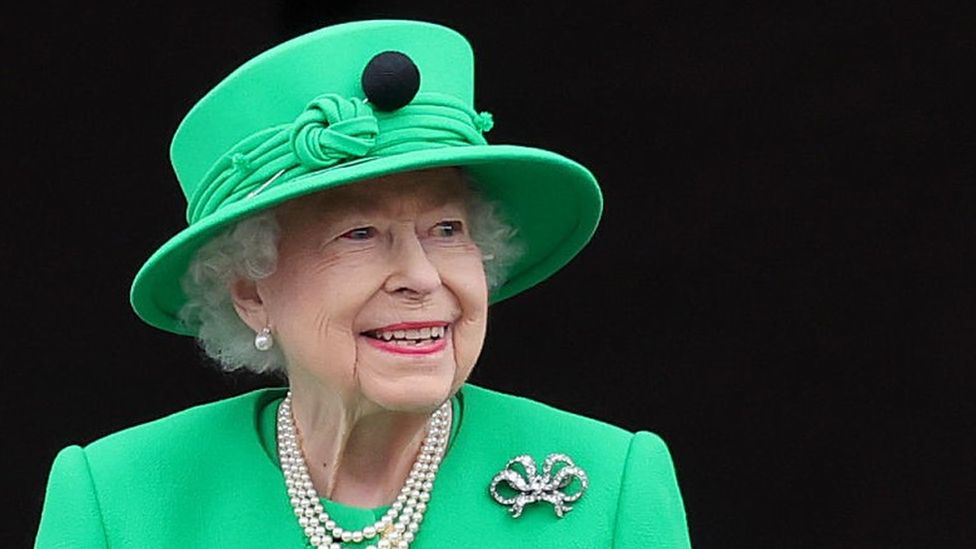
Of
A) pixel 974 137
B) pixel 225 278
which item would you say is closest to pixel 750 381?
pixel 974 137

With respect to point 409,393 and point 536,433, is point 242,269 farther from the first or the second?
point 536,433

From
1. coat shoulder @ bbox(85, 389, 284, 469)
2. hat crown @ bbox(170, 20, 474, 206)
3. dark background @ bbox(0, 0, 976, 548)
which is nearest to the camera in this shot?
hat crown @ bbox(170, 20, 474, 206)

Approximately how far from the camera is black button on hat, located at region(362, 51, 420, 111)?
323 cm

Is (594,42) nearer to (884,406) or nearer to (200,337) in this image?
(884,406)

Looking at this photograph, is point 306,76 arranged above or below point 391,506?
above

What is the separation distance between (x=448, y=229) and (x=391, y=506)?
37 cm

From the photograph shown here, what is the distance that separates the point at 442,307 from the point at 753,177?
1.54 meters

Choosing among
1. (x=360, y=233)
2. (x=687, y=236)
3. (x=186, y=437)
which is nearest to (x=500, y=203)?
(x=360, y=233)

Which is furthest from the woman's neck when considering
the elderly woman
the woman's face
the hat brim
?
the hat brim

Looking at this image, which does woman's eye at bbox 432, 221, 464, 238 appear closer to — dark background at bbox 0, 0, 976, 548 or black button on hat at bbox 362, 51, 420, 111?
black button on hat at bbox 362, 51, 420, 111

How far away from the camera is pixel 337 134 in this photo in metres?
3.21

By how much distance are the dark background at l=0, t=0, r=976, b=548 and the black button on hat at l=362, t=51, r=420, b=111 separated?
1.40 metres

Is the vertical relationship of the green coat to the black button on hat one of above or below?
below

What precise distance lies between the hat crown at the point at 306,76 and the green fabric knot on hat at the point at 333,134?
0.20 feet
